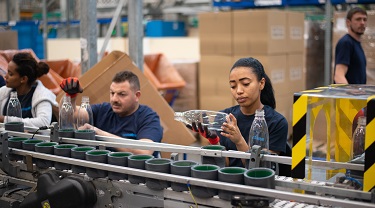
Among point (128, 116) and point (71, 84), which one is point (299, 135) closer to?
point (71, 84)

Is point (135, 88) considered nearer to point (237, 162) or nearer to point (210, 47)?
point (237, 162)

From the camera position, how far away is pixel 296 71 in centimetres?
623

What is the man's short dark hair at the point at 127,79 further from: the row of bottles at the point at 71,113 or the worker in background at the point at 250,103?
the worker in background at the point at 250,103

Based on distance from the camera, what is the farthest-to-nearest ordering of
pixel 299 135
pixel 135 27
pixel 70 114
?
pixel 135 27
pixel 70 114
pixel 299 135

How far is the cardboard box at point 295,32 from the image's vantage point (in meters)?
5.95

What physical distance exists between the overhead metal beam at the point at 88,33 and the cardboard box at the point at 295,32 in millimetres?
2716

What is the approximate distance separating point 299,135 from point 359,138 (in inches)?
9.9

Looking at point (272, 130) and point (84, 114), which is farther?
point (84, 114)

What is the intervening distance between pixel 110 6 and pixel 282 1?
7901 mm

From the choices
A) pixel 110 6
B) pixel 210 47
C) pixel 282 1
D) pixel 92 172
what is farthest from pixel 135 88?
pixel 110 6

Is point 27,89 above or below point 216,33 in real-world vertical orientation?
below

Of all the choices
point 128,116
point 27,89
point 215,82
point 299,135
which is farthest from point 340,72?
point 299,135

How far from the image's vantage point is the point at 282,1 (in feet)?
20.7

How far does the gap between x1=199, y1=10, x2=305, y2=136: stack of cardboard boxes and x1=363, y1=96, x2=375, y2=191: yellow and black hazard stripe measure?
157 inches
